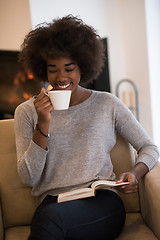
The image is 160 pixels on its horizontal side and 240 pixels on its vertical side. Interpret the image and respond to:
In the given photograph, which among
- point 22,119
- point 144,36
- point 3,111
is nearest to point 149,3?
point 144,36

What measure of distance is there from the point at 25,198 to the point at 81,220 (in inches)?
15.6

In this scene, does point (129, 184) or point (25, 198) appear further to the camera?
point (25, 198)

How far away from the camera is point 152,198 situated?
1267 millimetres

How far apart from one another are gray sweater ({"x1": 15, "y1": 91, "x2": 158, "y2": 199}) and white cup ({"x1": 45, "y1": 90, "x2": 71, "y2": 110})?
21cm

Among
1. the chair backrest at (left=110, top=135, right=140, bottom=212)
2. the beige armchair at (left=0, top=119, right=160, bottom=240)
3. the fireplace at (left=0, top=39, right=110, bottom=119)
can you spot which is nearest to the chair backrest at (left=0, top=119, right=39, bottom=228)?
the beige armchair at (left=0, top=119, right=160, bottom=240)

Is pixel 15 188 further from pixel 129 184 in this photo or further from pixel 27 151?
pixel 129 184

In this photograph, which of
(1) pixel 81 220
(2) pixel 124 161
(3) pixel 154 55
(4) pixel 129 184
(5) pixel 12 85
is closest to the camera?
(1) pixel 81 220

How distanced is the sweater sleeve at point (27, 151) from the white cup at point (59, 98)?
196mm

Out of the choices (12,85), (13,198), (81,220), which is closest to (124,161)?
(81,220)

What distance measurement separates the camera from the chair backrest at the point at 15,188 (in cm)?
147

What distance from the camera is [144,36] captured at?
3660mm

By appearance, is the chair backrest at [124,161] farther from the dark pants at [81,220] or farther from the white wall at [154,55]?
the white wall at [154,55]

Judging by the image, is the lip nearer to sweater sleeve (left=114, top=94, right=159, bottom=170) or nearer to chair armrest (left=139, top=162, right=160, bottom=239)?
sweater sleeve (left=114, top=94, right=159, bottom=170)

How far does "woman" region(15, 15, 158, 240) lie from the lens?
1.25 m
